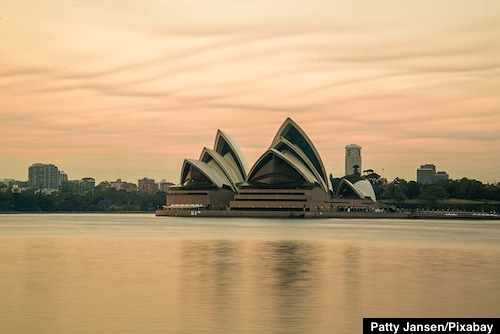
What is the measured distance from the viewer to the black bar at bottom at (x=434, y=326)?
672 inches

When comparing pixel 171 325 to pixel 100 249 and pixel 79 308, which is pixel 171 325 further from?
pixel 100 249

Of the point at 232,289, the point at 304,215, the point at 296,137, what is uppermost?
the point at 296,137

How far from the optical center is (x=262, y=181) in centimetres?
11944

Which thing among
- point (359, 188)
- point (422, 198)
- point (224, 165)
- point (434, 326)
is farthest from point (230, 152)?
point (434, 326)

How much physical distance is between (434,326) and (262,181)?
101 meters

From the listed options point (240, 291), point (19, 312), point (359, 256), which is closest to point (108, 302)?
point (19, 312)

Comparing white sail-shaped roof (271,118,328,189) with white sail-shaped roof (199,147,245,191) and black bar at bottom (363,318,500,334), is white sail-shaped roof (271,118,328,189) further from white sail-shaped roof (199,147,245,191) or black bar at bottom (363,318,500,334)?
black bar at bottom (363,318,500,334)

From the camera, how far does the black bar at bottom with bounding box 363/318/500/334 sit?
56.0 feet

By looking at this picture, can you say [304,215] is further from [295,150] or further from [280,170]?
[295,150]

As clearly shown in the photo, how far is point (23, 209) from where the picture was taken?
628 feet

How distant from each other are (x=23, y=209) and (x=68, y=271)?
541 feet

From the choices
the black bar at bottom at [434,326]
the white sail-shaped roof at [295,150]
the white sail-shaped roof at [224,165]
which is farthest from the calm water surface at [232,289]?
the white sail-shaped roof at [224,165]

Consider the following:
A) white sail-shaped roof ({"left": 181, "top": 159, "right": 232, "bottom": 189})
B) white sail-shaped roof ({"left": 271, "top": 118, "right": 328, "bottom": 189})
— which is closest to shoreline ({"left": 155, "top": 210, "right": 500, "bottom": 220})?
white sail-shaped roof ({"left": 181, "top": 159, "right": 232, "bottom": 189})

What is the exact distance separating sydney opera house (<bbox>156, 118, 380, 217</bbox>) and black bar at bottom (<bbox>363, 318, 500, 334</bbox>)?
9402 centimetres
